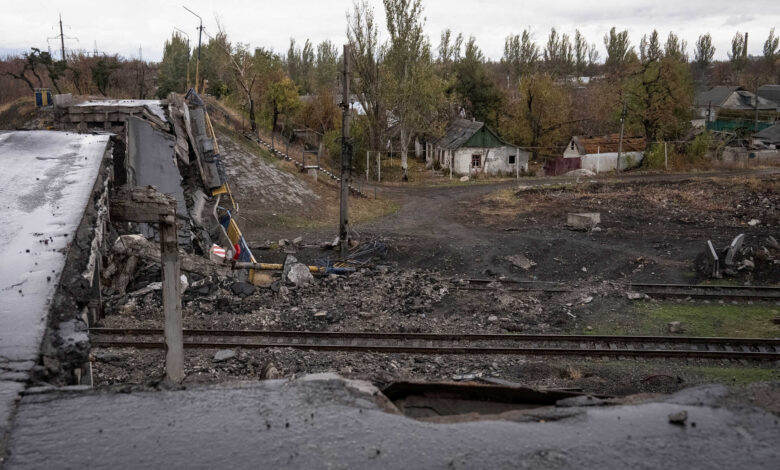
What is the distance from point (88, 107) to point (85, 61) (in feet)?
74.1

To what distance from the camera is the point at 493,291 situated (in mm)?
14031

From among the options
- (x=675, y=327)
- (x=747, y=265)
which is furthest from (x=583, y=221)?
(x=675, y=327)

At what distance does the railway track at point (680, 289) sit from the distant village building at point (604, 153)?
77.4ft

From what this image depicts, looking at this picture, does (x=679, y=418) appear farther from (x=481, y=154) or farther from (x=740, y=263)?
(x=481, y=154)

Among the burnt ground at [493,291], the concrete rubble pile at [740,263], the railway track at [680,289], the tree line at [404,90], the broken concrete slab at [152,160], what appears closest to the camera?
the burnt ground at [493,291]

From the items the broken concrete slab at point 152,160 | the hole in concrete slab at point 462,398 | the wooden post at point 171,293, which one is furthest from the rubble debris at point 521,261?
the hole in concrete slab at point 462,398

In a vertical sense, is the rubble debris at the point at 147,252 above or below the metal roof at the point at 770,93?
below

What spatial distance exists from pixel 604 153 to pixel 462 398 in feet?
114

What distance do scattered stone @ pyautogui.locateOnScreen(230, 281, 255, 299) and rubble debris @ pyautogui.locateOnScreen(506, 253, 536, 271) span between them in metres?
7.24

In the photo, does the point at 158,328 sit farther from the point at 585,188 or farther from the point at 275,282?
the point at 585,188

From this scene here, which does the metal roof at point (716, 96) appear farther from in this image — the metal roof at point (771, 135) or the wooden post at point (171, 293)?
the wooden post at point (171, 293)

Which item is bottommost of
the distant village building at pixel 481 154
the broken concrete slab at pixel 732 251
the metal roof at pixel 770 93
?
the broken concrete slab at pixel 732 251

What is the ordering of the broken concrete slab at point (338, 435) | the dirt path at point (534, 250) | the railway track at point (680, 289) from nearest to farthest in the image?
the broken concrete slab at point (338, 435)
the railway track at point (680, 289)
the dirt path at point (534, 250)

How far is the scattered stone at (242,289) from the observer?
504 inches
